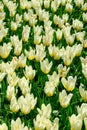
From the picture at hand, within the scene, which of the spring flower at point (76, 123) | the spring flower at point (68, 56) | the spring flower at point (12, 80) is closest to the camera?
the spring flower at point (76, 123)

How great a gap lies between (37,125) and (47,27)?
8.68 feet

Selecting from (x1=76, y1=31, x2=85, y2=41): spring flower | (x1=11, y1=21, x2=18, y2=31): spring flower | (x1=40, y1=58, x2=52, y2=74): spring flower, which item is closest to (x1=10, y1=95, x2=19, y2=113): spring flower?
(x1=40, y1=58, x2=52, y2=74): spring flower

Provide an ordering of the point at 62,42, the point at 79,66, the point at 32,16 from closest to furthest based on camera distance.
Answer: the point at 79,66
the point at 62,42
the point at 32,16

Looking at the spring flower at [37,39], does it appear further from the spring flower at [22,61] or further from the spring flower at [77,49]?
the spring flower at [22,61]

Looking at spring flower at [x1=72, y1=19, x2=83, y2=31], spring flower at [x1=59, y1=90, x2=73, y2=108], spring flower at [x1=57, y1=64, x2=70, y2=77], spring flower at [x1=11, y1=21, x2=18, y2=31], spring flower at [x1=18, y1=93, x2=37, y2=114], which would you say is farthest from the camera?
spring flower at [x1=72, y1=19, x2=83, y2=31]

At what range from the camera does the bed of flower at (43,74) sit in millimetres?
3830

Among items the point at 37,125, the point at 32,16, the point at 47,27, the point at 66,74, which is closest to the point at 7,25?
the point at 32,16

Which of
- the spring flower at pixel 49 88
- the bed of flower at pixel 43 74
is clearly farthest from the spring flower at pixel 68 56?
the spring flower at pixel 49 88

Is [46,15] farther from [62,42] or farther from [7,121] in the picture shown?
[7,121]

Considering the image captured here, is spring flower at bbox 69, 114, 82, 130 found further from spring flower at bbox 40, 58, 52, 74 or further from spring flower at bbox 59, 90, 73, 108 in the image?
spring flower at bbox 40, 58, 52, 74

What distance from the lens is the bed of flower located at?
3830 millimetres

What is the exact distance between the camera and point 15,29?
6.01 metres

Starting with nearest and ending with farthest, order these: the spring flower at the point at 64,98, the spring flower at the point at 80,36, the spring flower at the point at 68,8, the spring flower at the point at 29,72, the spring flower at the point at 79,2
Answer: the spring flower at the point at 64,98 → the spring flower at the point at 29,72 → the spring flower at the point at 80,36 → the spring flower at the point at 68,8 → the spring flower at the point at 79,2

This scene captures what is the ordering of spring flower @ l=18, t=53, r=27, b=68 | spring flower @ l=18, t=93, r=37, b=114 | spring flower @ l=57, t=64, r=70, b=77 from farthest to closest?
1. spring flower @ l=18, t=53, r=27, b=68
2. spring flower @ l=57, t=64, r=70, b=77
3. spring flower @ l=18, t=93, r=37, b=114
